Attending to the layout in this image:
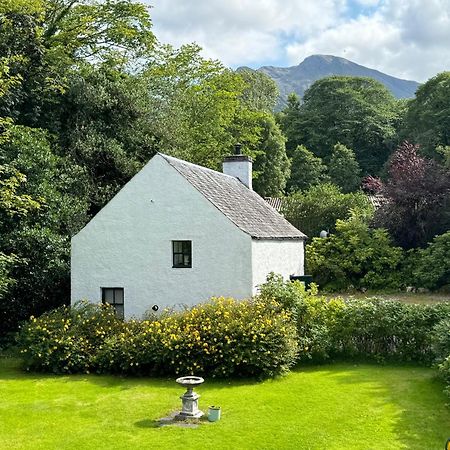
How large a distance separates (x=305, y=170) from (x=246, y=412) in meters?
52.1

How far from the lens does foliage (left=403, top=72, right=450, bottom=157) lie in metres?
54.5

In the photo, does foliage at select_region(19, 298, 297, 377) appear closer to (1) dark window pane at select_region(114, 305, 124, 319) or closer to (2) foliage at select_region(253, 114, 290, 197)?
(1) dark window pane at select_region(114, 305, 124, 319)

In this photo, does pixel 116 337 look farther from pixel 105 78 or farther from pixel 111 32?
pixel 111 32

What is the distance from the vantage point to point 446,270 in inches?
1224

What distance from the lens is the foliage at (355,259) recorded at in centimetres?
3297

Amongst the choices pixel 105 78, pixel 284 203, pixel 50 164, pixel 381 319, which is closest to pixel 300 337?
pixel 381 319

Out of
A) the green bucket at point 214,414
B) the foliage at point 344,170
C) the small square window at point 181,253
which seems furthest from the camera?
the foliage at point 344,170

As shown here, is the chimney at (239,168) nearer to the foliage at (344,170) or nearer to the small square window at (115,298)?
the small square window at (115,298)

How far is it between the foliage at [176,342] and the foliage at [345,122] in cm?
5411

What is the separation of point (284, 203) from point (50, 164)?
833 inches

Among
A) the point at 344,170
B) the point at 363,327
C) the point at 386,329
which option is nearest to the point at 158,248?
the point at 363,327

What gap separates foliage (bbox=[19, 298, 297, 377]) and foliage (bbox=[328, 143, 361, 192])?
153 feet

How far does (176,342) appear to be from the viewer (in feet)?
51.7

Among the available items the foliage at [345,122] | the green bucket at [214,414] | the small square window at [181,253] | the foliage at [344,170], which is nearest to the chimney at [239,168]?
the small square window at [181,253]
